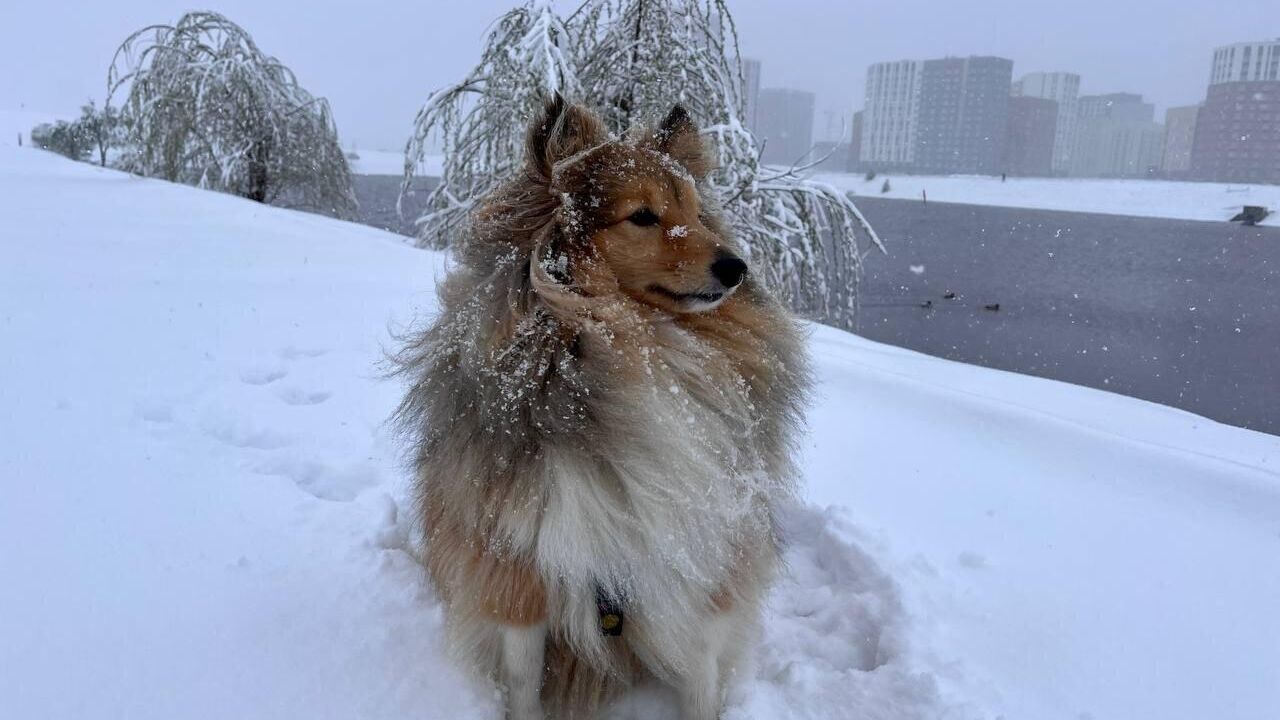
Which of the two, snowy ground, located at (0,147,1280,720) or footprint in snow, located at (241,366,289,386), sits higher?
footprint in snow, located at (241,366,289,386)

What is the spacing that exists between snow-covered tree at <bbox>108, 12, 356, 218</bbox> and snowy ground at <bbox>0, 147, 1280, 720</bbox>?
9.80 m

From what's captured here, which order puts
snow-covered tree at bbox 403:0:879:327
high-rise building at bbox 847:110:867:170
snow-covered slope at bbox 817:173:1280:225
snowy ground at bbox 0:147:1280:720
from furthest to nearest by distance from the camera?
snow-covered slope at bbox 817:173:1280:225 → high-rise building at bbox 847:110:867:170 → snow-covered tree at bbox 403:0:879:327 → snowy ground at bbox 0:147:1280:720

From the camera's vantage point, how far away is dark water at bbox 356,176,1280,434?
33.4 ft

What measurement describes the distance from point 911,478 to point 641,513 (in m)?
2.13

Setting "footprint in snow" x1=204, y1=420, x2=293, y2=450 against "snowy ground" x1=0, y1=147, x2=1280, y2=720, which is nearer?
"snowy ground" x1=0, y1=147, x2=1280, y2=720

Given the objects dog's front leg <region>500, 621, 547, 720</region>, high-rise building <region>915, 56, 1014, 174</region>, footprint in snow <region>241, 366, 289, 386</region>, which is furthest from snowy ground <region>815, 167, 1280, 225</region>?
dog's front leg <region>500, 621, 547, 720</region>

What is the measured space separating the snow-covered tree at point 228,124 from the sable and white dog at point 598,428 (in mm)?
13196

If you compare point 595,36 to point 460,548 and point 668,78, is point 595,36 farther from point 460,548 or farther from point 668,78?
point 460,548

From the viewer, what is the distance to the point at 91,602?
1.96m

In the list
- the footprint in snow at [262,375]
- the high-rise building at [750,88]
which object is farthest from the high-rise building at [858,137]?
the footprint in snow at [262,375]

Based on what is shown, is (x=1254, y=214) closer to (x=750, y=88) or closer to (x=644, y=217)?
(x=750, y=88)

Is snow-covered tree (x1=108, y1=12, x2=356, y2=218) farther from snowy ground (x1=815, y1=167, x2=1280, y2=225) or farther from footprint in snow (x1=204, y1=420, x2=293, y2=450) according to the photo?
snowy ground (x1=815, y1=167, x2=1280, y2=225)

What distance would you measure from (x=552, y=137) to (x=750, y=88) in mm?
6199

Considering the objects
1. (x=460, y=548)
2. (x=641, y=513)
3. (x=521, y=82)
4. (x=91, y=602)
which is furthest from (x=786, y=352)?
(x=521, y=82)
